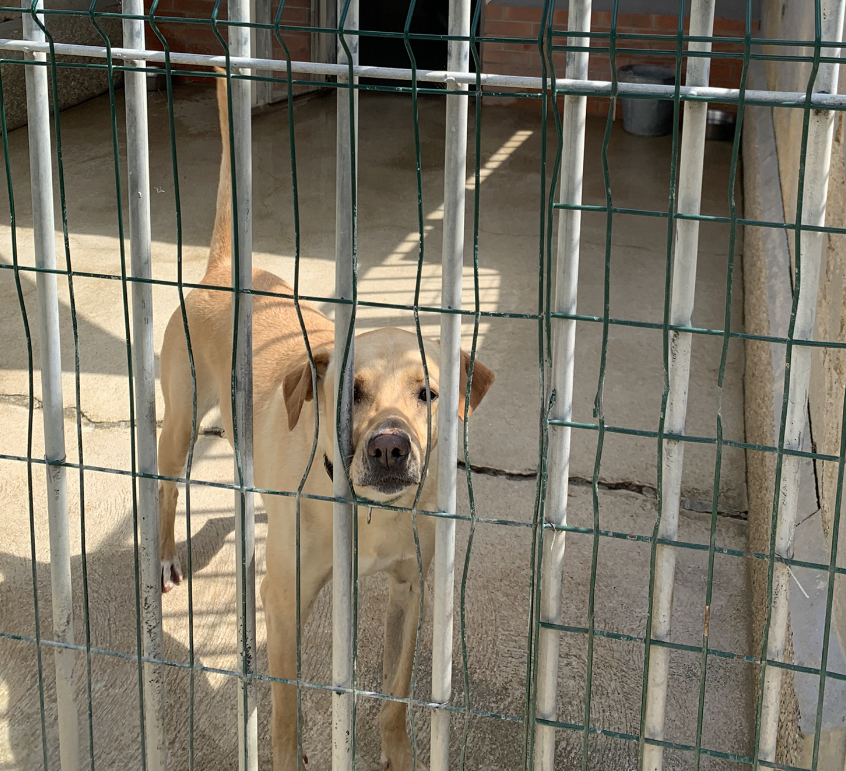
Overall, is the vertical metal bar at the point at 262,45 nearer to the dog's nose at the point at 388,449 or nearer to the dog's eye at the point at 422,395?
the dog's eye at the point at 422,395

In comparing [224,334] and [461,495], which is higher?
[224,334]

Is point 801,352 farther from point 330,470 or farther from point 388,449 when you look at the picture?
point 330,470

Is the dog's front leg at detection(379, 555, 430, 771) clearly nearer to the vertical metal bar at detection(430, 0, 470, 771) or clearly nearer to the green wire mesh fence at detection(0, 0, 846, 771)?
the green wire mesh fence at detection(0, 0, 846, 771)

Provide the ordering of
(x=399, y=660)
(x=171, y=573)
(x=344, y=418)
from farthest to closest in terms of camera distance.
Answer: (x=171, y=573) → (x=399, y=660) → (x=344, y=418)

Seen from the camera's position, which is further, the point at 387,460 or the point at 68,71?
the point at 68,71

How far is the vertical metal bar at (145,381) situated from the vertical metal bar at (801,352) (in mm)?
1151

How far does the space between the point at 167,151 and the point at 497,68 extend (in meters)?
3.57

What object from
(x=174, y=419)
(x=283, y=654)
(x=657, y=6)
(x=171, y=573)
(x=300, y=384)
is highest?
(x=657, y=6)

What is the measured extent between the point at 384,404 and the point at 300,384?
229 mm

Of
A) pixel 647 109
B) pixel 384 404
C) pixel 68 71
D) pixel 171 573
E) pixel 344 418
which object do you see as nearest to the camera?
pixel 344 418

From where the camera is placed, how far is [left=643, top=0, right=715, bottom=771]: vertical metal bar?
168cm

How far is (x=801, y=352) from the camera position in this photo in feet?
5.69

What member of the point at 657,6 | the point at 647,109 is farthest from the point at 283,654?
the point at 657,6

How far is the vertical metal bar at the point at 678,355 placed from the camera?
168cm
